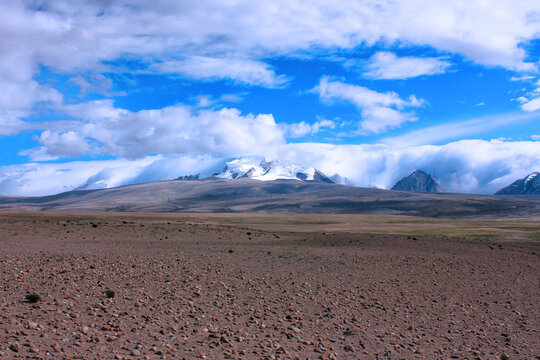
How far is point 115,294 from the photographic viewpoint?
13609mm

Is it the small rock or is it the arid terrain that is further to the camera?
the arid terrain

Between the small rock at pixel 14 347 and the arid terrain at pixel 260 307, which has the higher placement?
the small rock at pixel 14 347

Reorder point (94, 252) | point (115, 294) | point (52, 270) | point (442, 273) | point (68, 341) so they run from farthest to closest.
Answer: point (94, 252) → point (442, 273) → point (52, 270) → point (115, 294) → point (68, 341)

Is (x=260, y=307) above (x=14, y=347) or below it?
below

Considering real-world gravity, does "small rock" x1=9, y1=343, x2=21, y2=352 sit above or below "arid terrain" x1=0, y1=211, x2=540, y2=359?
above

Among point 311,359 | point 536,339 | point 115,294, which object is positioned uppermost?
point 115,294

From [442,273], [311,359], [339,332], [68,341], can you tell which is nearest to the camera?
[68,341]

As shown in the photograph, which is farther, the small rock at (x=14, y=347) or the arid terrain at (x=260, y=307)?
the arid terrain at (x=260, y=307)

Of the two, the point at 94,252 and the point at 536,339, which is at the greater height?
the point at 94,252

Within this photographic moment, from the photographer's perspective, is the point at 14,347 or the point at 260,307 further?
the point at 260,307

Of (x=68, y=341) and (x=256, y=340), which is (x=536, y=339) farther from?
(x=68, y=341)

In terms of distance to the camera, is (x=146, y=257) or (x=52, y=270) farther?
(x=146, y=257)

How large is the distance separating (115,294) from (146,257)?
943 cm

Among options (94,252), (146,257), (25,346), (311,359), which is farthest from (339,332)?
(94,252)
